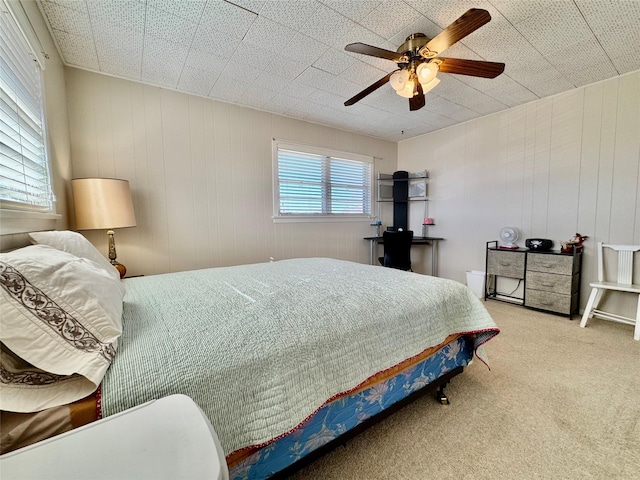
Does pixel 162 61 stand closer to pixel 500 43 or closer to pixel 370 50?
pixel 370 50

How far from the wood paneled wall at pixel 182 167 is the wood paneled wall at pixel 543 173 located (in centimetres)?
230

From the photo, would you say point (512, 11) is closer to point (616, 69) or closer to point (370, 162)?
point (616, 69)

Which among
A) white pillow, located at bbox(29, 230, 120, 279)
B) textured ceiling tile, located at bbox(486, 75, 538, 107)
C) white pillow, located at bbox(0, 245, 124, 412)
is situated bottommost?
white pillow, located at bbox(0, 245, 124, 412)

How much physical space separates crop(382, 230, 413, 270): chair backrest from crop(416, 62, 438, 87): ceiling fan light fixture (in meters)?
2.11

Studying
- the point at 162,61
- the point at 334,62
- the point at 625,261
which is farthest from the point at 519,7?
the point at 162,61

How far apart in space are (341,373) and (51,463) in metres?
0.82

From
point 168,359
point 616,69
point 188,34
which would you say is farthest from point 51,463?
point 616,69

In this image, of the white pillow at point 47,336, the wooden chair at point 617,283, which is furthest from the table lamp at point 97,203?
the wooden chair at point 617,283

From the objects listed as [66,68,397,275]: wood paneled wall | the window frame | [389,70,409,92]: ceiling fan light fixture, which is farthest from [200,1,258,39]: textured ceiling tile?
[66,68,397,275]: wood paneled wall

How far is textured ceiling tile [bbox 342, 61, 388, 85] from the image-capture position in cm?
246

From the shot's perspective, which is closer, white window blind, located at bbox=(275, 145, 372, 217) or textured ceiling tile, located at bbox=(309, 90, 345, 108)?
textured ceiling tile, located at bbox=(309, 90, 345, 108)

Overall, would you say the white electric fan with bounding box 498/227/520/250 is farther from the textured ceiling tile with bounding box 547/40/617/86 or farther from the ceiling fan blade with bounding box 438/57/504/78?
the ceiling fan blade with bounding box 438/57/504/78

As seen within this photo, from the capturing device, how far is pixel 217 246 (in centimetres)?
317

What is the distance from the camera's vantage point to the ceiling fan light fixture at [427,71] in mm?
1938
